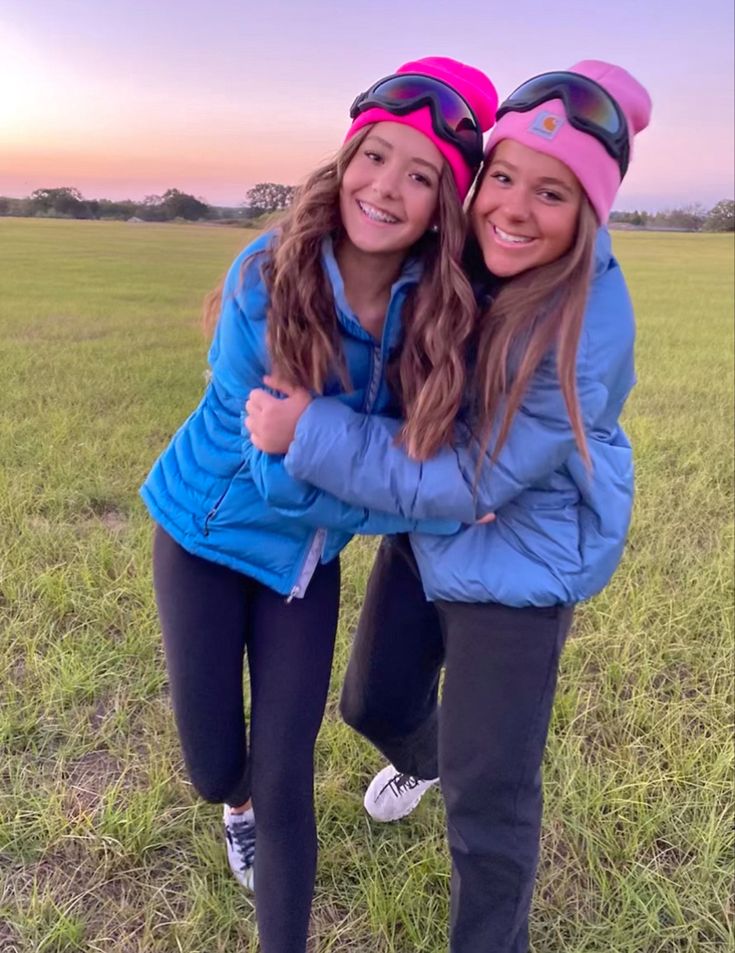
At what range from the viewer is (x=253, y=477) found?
4.45 feet

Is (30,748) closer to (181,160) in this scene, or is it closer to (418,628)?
(418,628)

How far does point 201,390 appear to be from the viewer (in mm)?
3566

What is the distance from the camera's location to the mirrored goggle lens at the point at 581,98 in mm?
1229

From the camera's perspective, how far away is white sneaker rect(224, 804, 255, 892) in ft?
5.65

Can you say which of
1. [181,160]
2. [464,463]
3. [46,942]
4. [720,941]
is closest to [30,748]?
[46,942]

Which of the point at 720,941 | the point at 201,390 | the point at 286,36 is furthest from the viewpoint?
the point at 201,390

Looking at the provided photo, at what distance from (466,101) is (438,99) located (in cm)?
7

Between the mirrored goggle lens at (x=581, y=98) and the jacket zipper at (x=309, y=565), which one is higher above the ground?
the mirrored goggle lens at (x=581, y=98)

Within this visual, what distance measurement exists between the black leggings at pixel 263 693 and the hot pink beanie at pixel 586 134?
0.83 meters

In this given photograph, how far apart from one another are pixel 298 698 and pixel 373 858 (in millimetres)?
655

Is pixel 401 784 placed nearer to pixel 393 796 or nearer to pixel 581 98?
pixel 393 796

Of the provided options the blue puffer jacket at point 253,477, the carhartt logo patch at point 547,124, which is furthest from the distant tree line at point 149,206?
the carhartt logo patch at point 547,124

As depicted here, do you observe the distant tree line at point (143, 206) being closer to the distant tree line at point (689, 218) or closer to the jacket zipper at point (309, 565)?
the jacket zipper at point (309, 565)

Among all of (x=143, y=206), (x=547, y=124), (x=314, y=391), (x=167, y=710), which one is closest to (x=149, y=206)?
(x=143, y=206)
